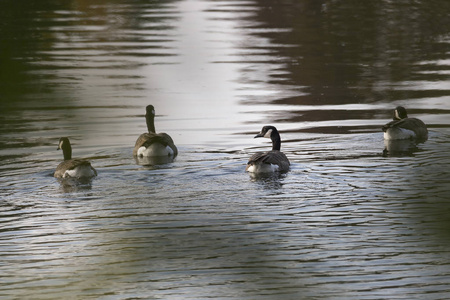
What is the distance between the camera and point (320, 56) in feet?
88.5

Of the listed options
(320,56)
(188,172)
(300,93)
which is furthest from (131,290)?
(320,56)

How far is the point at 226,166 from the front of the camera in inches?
571

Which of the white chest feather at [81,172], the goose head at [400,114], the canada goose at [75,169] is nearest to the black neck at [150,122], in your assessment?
the canada goose at [75,169]

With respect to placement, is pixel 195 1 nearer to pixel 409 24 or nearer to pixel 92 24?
pixel 92 24

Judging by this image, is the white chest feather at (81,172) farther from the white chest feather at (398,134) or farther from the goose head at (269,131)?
the white chest feather at (398,134)

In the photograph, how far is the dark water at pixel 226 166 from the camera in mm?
8242

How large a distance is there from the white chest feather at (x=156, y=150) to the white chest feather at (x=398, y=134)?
3.55 metres

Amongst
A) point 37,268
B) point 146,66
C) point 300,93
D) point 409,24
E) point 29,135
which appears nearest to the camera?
point 37,268

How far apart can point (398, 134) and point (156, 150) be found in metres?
3.93

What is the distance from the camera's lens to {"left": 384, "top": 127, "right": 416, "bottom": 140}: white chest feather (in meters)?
16.4

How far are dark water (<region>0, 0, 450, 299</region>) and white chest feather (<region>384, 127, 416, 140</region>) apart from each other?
7.8 inches

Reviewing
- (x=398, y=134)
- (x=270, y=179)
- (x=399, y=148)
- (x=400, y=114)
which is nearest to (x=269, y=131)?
(x=270, y=179)

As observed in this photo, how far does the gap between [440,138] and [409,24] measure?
18.4 metres

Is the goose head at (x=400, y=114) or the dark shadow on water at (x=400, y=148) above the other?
the goose head at (x=400, y=114)
